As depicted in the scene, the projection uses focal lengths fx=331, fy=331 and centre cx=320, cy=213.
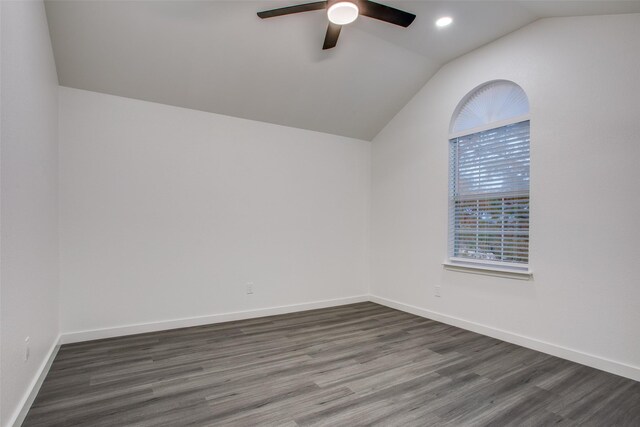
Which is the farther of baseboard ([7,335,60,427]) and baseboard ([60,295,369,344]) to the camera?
baseboard ([60,295,369,344])

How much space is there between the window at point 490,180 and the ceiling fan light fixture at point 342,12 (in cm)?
195

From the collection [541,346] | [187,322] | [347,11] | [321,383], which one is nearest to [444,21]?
[347,11]

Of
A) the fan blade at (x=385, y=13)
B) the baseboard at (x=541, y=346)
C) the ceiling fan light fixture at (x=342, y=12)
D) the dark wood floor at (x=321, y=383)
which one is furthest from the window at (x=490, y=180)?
the ceiling fan light fixture at (x=342, y=12)

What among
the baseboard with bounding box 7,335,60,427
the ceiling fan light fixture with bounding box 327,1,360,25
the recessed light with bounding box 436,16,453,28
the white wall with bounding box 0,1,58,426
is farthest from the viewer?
the recessed light with bounding box 436,16,453,28

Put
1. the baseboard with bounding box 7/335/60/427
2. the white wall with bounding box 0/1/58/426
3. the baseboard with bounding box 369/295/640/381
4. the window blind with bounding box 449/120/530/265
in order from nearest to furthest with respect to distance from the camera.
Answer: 1. the white wall with bounding box 0/1/58/426
2. the baseboard with bounding box 7/335/60/427
3. the baseboard with bounding box 369/295/640/381
4. the window blind with bounding box 449/120/530/265

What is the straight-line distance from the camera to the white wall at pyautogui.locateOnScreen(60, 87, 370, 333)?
321 centimetres

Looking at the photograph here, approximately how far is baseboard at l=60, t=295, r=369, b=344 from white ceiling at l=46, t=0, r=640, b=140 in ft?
7.77

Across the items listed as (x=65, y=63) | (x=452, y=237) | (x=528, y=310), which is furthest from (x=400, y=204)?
(x=65, y=63)

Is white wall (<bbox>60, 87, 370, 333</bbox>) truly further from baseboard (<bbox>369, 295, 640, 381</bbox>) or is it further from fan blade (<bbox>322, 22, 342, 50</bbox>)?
fan blade (<bbox>322, 22, 342, 50</bbox>)

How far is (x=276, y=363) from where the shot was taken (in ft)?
9.00

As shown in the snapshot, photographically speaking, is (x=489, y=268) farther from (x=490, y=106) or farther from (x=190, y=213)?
(x=190, y=213)

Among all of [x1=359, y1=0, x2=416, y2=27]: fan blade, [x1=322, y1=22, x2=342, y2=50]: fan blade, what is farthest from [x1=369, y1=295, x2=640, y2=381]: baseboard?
[x1=322, y1=22, x2=342, y2=50]: fan blade

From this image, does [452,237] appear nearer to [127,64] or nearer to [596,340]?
[596,340]

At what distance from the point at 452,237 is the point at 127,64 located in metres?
3.86
